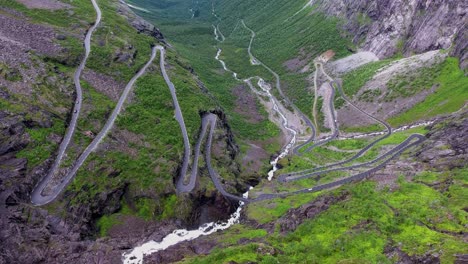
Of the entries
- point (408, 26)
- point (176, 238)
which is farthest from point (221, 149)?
point (408, 26)

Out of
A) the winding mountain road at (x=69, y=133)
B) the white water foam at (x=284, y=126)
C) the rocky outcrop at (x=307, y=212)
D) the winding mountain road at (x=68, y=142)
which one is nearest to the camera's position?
the rocky outcrop at (x=307, y=212)

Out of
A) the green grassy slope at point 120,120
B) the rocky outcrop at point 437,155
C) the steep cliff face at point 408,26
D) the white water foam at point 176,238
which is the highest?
the steep cliff face at point 408,26

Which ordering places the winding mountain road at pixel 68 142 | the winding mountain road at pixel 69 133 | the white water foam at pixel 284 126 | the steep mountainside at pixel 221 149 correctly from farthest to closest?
the white water foam at pixel 284 126 < the winding mountain road at pixel 69 133 < the winding mountain road at pixel 68 142 < the steep mountainside at pixel 221 149

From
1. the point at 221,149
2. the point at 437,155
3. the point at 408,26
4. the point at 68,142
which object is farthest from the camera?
the point at 408,26

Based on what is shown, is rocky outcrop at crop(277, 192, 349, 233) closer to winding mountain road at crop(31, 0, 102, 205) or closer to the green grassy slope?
the green grassy slope

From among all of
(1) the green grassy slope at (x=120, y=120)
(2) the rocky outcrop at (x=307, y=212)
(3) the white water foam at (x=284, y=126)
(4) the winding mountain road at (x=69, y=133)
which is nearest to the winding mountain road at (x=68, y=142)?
(4) the winding mountain road at (x=69, y=133)

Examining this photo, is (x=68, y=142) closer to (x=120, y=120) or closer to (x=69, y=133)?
(x=69, y=133)

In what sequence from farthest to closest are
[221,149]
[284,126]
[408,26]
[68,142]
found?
[408,26], [284,126], [221,149], [68,142]

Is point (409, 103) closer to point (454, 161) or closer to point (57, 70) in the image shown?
point (454, 161)

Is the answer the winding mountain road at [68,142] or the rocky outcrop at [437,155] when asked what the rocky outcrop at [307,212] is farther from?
the winding mountain road at [68,142]
